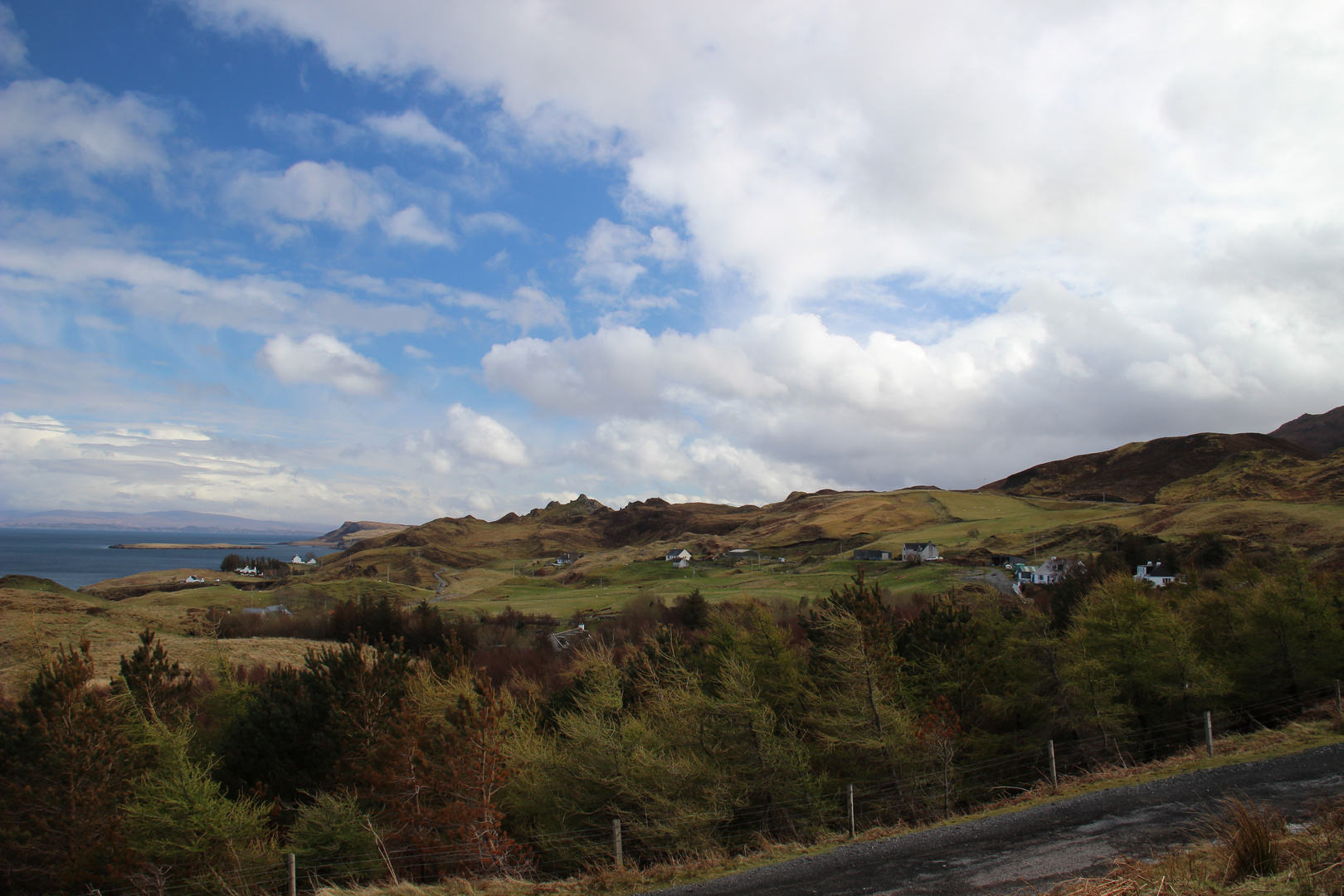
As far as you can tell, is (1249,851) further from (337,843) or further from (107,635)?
(107,635)

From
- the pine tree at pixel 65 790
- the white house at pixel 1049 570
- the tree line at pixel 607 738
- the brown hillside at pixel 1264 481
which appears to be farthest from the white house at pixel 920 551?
the pine tree at pixel 65 790

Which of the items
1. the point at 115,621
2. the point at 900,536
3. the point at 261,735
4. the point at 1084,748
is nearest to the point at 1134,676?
the point at 1084,748

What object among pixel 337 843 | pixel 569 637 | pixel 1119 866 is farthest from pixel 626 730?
pixel 569 637

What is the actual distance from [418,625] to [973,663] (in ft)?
193

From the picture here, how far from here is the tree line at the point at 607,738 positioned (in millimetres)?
19344

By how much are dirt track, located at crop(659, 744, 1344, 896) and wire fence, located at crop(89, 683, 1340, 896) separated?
6.73ft

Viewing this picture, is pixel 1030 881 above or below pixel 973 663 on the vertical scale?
above

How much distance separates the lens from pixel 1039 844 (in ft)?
44.1

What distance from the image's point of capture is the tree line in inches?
762

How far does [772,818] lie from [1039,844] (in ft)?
32.5

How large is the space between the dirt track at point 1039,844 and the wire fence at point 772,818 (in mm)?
2051

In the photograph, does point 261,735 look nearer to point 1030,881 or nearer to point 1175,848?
point 1030,881

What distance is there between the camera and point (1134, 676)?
2811 centimetres

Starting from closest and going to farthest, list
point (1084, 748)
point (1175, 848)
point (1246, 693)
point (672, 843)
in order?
1. point (1175, 848)
2. point (672, 843)
3. point (1084, 748)
4. point (1246, 693)
